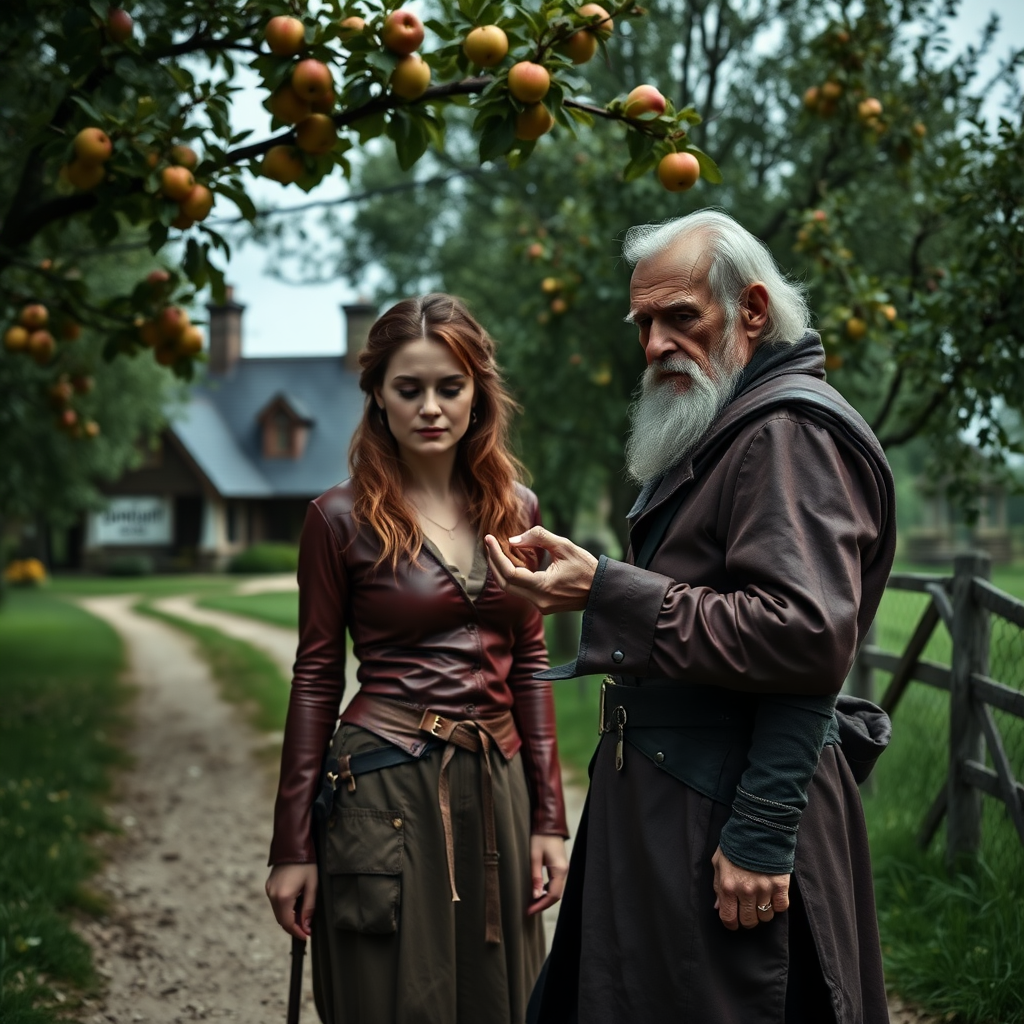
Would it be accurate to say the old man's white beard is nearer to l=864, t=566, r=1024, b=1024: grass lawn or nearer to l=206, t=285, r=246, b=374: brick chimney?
l=864, t=566, r=1024, b=1024: grass lawn

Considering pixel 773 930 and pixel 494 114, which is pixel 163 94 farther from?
pixel 773 930

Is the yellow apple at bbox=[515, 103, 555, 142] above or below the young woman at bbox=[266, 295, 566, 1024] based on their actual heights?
above

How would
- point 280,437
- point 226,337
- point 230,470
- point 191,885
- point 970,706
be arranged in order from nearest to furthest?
1. point 970,706
2. point 191,885
3. point 230,470
4. point 280,437
5. point 226,337

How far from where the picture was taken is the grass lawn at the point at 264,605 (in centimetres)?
2022

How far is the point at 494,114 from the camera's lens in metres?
3.28

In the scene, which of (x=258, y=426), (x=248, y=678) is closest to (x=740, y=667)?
(x=248, y=678)

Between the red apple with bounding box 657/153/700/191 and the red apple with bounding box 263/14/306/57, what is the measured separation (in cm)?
110

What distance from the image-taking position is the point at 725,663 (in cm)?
199

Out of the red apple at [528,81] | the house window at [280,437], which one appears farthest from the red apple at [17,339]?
the house window at [280,437]

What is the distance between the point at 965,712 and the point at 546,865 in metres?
2.50

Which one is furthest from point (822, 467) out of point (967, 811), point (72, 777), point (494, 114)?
point (72, 777)

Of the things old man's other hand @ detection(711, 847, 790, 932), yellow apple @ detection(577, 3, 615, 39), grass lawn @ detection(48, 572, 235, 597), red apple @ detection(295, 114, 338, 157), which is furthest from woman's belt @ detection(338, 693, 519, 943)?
grass lawn @ detection(48, 572, 235, 597)

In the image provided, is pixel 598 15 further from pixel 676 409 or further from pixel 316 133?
pixel 676 409

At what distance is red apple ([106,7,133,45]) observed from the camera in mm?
3506
